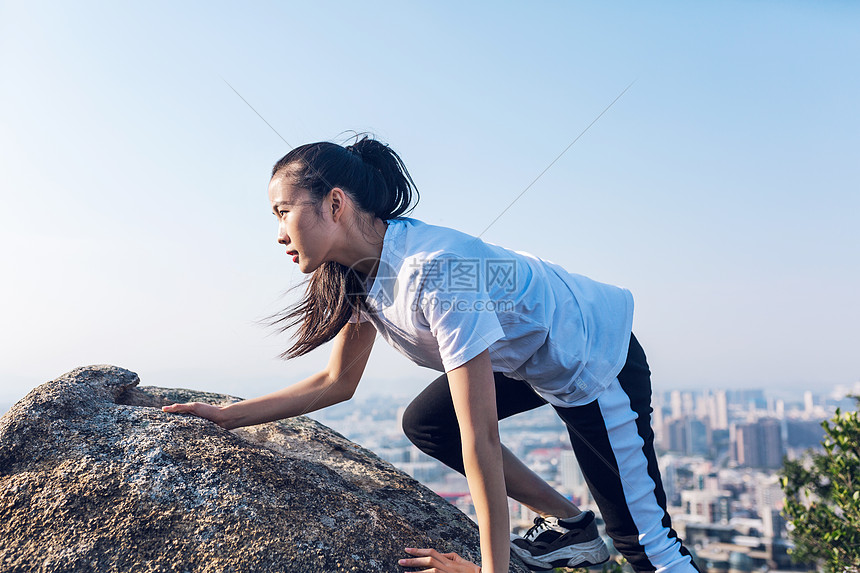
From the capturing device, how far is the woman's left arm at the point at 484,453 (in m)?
1.98

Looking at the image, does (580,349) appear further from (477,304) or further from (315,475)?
(315,475)

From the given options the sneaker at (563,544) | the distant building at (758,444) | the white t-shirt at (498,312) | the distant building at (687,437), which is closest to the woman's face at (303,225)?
the white t-shirt at (498,312)

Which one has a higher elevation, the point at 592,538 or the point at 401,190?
the point at 401,190

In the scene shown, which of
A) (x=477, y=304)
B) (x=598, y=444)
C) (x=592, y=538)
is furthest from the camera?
(x=592, y=538)

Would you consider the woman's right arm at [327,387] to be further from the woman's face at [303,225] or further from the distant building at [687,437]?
the distant building at [687,437]

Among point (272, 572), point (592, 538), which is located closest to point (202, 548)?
point (272, 572)

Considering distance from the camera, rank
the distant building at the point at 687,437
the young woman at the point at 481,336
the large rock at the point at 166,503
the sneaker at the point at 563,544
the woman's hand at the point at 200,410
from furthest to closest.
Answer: the distant building at the point at 687,437
the sneaker at the point at 563,544
the woman's hand at the point at 200,410
the young woman at the point at 481,336
the large rock at the point at 166,503

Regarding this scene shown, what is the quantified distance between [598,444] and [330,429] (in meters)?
1.53

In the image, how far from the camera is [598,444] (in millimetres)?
2400

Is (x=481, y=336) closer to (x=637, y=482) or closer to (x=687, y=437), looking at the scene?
(x=637, y=482)

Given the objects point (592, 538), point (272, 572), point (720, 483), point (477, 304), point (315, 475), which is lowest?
point (720, 483)

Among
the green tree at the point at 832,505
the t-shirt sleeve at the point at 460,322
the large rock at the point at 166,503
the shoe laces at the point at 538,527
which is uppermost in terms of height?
the t-shirt sleeve at the point at 460,322

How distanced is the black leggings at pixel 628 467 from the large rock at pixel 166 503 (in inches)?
17.4

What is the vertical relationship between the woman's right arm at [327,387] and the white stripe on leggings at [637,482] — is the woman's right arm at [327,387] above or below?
above
